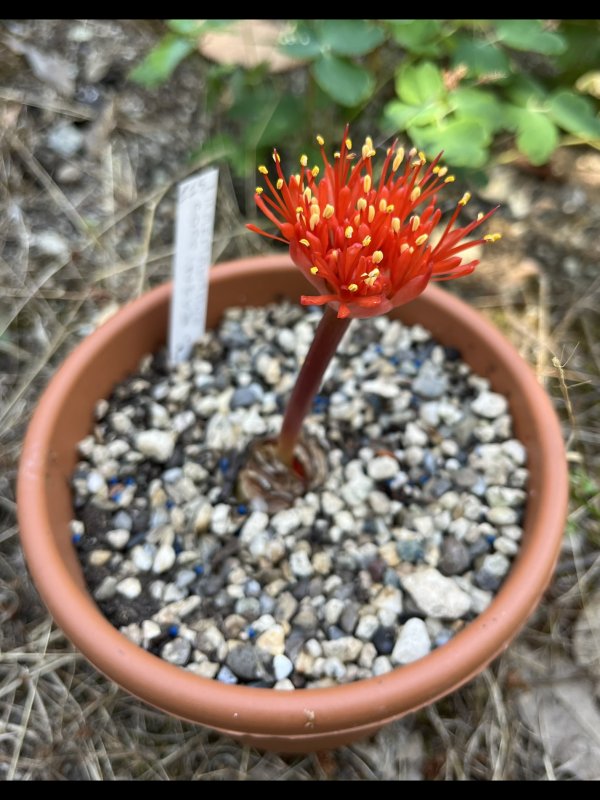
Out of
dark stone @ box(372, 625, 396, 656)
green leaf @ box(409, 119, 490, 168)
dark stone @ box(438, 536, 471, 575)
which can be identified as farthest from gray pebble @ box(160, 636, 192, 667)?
green leaf @ box(409, 119, 490, 168)

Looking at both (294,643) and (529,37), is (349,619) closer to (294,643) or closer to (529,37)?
(294,643)

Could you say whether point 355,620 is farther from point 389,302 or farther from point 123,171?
point 123,171

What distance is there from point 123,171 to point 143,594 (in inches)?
35.3

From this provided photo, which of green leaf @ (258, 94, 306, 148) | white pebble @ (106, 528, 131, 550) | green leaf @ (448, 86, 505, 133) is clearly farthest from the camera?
green leaf @ (258, 94, 306, 148)

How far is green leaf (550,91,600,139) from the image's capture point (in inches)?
42.7

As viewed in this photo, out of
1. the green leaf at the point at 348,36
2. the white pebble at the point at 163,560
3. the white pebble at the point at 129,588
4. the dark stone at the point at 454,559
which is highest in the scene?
the green leaf at the point at 348,36

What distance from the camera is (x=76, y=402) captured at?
1.01 meters

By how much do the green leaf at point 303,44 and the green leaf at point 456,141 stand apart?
0.18 m

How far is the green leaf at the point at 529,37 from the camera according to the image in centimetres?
106

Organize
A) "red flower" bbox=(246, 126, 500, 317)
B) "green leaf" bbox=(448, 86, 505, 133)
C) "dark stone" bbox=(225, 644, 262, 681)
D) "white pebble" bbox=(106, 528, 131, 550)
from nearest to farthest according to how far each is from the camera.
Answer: "red flower" bbox=(246, 126, 500, 317), "dark stone" bbox=(225, 644, 262, 681), "white pebble" bbox=(106, 528, 131, 550), "green leaf" bbox=(448, 86, 505, 133)

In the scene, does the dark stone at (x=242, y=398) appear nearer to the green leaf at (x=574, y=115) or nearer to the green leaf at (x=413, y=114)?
the green leaf at (x=413, y=114)

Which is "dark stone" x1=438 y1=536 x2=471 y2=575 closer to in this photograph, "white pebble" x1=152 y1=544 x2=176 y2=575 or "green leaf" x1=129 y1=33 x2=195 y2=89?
"white pebble" x1=152 y1=544 x2=176 y2=575

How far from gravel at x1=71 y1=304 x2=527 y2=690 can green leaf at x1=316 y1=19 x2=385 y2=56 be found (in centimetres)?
39

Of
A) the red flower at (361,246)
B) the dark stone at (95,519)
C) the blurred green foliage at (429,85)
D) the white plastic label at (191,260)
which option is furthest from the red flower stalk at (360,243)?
the dark stone at (95,519)
